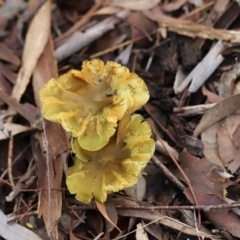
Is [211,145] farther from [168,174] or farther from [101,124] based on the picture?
[101,124]

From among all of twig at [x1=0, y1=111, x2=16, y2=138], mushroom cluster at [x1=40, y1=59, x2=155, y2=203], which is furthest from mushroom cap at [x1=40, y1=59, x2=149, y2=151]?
twig at [x1=0, y1=111, x2=16, y2=138]

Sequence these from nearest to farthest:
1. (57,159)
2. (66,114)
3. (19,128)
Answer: (66,114) < (57,159) < (19,128)

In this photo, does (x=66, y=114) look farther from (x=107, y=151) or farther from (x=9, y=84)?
(x=9, y=84)

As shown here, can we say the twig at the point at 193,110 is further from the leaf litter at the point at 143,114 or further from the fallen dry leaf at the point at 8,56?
the fallen dry leaf at the point at 8,56

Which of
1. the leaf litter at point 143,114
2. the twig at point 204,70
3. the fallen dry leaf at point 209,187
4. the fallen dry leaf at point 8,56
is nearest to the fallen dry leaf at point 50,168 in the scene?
the leaf litter at point 143,114

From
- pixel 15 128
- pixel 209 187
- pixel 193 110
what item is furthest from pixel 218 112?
pixel 15 128

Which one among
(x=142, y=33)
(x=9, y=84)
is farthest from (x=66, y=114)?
(x=142, y=33)

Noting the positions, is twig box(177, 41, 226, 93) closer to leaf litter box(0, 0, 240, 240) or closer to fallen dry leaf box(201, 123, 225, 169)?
leaf litter box(0, 0, 240, 240)
